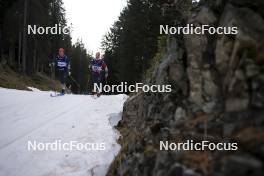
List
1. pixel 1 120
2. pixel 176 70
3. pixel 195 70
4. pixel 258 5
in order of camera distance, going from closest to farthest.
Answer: pixel 258 5
pixel 195 70
pixel 176 70
pixel 1 120

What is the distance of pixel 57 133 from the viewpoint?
38.8 ft

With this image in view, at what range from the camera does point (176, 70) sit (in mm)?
7457

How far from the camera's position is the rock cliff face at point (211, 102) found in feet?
17.1

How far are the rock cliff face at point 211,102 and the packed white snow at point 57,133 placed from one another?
1.90m

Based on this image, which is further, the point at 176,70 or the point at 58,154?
the point at 58,154

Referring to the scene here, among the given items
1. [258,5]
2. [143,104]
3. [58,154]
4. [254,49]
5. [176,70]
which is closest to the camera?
[254,49]

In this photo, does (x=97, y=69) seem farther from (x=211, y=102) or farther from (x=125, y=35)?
(x=125, y=35)

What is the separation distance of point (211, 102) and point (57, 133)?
7.08 m

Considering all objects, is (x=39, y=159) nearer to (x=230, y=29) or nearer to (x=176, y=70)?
(x=176, y=70)

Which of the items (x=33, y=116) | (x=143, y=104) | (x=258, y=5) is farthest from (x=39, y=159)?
(x=258, y=5)

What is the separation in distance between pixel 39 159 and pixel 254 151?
700 centimetres

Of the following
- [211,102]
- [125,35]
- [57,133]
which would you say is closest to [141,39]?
[125,35]

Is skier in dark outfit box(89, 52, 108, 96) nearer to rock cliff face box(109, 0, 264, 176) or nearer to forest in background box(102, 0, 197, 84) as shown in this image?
forest in background box(102, 0, 197, 84)

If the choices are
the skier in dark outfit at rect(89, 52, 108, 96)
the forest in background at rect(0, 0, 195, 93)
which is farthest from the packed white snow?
the forest in background at rect(0, 0, 195, 93)
